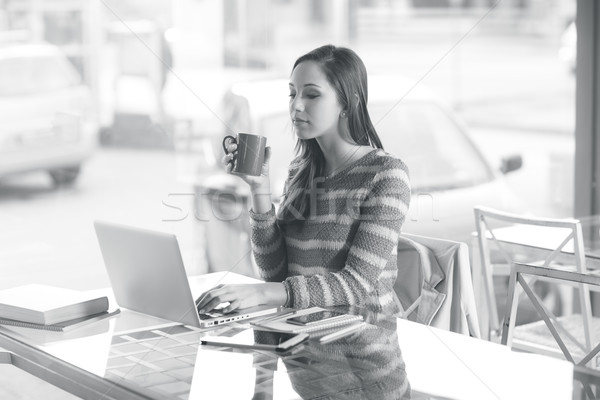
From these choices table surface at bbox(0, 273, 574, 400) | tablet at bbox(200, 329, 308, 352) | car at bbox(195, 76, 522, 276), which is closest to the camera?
table surface at bbox(0, 273, 574, 400)

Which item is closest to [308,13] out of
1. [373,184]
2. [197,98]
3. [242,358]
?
[197,98]

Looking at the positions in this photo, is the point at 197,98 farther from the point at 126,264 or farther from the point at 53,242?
the point at 126,264

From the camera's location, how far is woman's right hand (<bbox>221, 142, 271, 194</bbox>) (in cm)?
178

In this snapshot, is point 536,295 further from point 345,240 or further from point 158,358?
point 158,358

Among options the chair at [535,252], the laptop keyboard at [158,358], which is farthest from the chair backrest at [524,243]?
the laptop keyboard at [158,358]

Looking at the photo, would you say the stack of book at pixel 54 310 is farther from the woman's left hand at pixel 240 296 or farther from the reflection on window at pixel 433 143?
the reflection on window at pixel 433 143

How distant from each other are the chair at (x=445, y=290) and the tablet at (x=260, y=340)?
0.45m

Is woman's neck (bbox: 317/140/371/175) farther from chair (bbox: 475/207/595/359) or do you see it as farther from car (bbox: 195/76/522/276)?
car (bbox: 195/76/522/276)

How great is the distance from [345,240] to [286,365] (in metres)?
0.56

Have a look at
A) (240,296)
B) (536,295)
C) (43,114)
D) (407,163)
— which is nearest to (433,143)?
(407,163)

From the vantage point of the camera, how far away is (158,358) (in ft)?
4.40

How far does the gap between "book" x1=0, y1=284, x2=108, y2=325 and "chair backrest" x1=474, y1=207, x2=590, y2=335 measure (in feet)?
3.47

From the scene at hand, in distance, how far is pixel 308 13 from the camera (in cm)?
358

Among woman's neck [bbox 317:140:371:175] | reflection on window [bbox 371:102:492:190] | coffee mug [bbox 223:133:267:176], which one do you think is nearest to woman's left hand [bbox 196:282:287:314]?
coffee mug [bbox 223:133:267:176]
